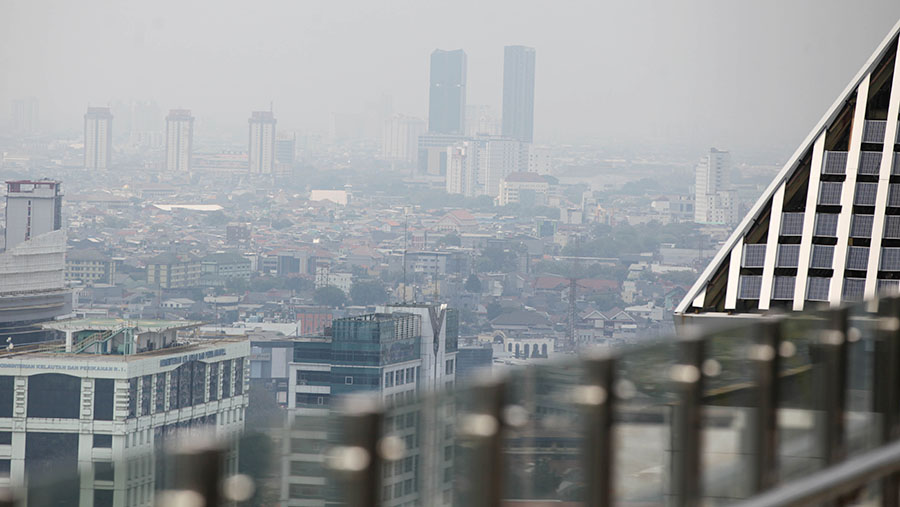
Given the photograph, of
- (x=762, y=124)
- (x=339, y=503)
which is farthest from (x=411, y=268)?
(x=339, y=503)

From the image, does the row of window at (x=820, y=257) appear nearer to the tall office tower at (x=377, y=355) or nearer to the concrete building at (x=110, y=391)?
the tall office tower at (x=377, y=355)

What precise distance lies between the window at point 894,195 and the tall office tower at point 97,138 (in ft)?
214

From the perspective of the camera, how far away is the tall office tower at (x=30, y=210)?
62250mm

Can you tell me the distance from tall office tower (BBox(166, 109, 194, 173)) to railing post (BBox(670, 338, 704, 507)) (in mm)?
79080

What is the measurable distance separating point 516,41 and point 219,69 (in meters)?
23.5

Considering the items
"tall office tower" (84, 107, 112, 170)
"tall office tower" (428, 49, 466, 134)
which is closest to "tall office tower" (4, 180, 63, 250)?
"tall office tower" (84, 107, 112, 170)

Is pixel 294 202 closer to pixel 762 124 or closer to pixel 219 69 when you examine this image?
pixel 219 69

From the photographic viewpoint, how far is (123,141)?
268 ft

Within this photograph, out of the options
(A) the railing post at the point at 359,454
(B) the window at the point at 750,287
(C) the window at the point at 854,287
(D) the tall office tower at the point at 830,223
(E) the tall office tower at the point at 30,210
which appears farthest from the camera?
(E) the tall office tower at the point at 30,210

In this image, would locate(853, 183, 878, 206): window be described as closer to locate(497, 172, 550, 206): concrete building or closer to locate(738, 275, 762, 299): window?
locate(738, 275, 762, 299): window

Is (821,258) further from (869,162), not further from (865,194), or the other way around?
(869,162)

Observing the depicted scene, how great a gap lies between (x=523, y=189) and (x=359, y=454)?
3002 inches

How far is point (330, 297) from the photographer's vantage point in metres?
63.8

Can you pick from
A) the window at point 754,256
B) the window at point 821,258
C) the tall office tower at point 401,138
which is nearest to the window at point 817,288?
the window at point 821,258
